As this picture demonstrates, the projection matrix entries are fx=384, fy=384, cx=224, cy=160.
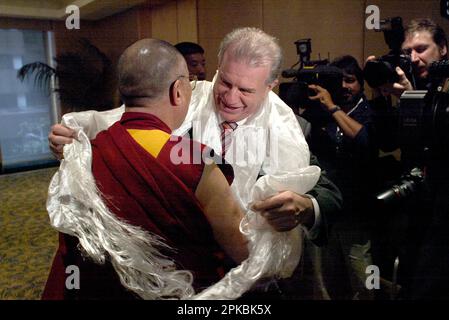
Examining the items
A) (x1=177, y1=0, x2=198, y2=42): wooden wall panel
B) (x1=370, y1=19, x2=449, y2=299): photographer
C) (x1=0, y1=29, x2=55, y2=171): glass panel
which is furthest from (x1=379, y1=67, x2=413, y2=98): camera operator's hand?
(x1=0, y1=29, x2=55, y2=171): glass panel

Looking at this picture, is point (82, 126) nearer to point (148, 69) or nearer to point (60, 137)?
point (60, 137)

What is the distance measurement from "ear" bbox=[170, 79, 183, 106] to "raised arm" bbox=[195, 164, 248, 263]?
15 cm

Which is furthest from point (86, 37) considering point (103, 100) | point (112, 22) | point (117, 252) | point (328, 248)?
point (117, 252)

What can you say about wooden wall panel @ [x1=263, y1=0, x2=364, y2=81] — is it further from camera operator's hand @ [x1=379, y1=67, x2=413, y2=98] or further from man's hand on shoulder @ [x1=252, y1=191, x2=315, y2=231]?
man's hand on shoulder @ [x1=252, y1=191, x2=315, y2=231]

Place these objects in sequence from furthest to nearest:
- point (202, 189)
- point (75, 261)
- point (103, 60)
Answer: point (103, 60) < point (75, 261) < point (202, 189)

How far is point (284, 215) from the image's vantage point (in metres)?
0.76

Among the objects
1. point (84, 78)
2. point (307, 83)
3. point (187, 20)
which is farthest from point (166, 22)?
point (84, 78)

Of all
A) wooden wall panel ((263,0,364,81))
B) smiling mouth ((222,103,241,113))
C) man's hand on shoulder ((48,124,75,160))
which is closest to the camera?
man's hand on shoulder ((48,124,75,160))

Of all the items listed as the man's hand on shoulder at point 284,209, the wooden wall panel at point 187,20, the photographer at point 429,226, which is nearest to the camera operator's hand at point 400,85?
the photographer at point 429,226

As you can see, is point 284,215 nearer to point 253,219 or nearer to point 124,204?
point 253,219

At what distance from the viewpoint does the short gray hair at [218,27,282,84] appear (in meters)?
0.91

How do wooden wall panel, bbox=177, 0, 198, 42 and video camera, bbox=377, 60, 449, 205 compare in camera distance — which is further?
wooden wall panel, bbox=177, 0, 198, 42

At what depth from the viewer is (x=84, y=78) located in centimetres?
348

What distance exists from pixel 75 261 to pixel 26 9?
4.06 meters
